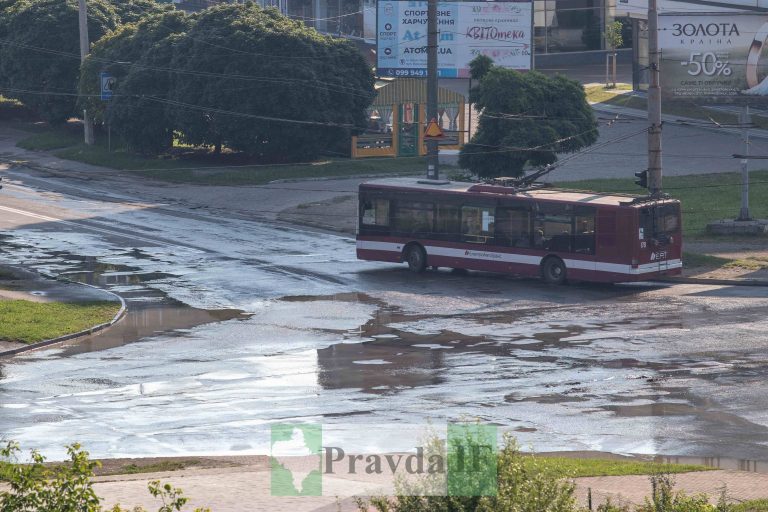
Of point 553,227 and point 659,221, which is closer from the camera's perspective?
point 659,221

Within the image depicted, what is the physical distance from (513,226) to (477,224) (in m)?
1.25

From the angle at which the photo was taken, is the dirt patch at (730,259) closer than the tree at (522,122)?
Yes

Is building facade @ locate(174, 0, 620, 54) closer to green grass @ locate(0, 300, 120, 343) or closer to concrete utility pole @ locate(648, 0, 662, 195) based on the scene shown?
concrete utility pole @ locate(648, 0, 662, 195)

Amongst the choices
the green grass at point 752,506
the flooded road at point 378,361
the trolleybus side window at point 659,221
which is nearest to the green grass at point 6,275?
the flooded road at point 378,361

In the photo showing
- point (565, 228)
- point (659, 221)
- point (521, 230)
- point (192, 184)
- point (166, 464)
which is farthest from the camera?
point (192, 184)

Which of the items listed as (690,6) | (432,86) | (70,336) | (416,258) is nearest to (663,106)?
(690,6)

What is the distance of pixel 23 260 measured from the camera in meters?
39.4

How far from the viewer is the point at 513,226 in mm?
35688

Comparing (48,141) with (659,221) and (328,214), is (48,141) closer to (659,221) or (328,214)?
(328,214)

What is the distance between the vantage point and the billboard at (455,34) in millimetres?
67750

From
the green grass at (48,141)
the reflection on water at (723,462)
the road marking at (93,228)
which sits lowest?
the reflection on water at (723,462)

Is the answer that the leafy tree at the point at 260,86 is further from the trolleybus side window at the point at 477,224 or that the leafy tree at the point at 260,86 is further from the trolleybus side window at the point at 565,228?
the trolleybus side window at the point at 565,228

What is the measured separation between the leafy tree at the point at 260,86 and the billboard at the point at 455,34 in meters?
4.93

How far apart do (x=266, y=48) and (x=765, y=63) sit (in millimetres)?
26427
